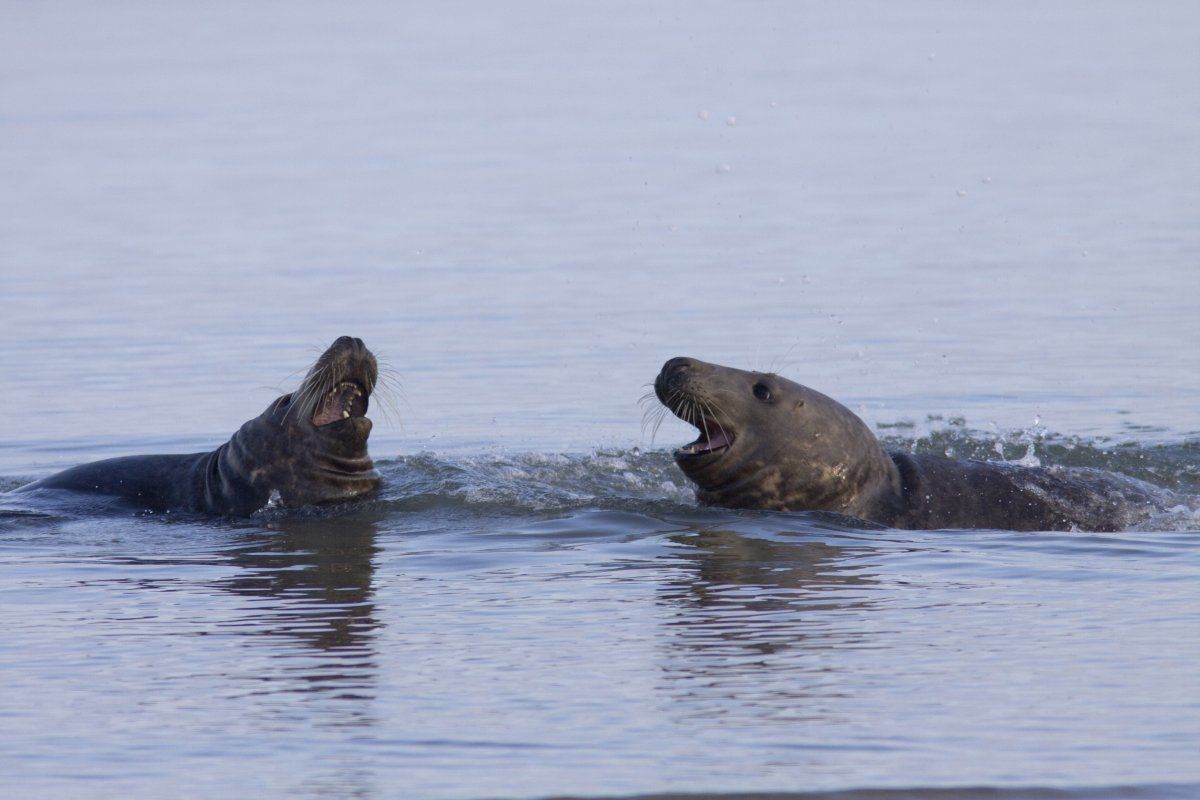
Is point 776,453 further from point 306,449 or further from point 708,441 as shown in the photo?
point 306,449

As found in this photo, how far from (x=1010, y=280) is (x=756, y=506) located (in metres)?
8.31

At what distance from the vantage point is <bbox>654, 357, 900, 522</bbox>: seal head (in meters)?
9.56

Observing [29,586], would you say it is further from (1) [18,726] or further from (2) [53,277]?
(2) [53,277]

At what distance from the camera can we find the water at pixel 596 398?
19.4ft

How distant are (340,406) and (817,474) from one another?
2.48m

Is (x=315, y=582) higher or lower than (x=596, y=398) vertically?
lower

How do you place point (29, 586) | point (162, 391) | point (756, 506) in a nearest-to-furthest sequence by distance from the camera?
point (29, 586) < point (756, 506) < point (162, 391)

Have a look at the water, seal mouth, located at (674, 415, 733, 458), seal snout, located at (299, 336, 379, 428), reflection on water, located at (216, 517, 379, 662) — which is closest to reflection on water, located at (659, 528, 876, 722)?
the water

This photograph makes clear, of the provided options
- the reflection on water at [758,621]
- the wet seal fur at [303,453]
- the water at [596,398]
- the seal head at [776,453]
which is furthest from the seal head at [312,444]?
the reflection on water at [758,621]

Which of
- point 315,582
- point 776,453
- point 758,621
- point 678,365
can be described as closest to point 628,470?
point 776,453

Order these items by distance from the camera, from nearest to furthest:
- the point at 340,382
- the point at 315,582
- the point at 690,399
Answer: the point at 315,582, the point at 690,399, the point at 340,382

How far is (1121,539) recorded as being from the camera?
877cm

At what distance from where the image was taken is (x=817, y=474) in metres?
9.71

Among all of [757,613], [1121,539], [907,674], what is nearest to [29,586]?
[757,613]
